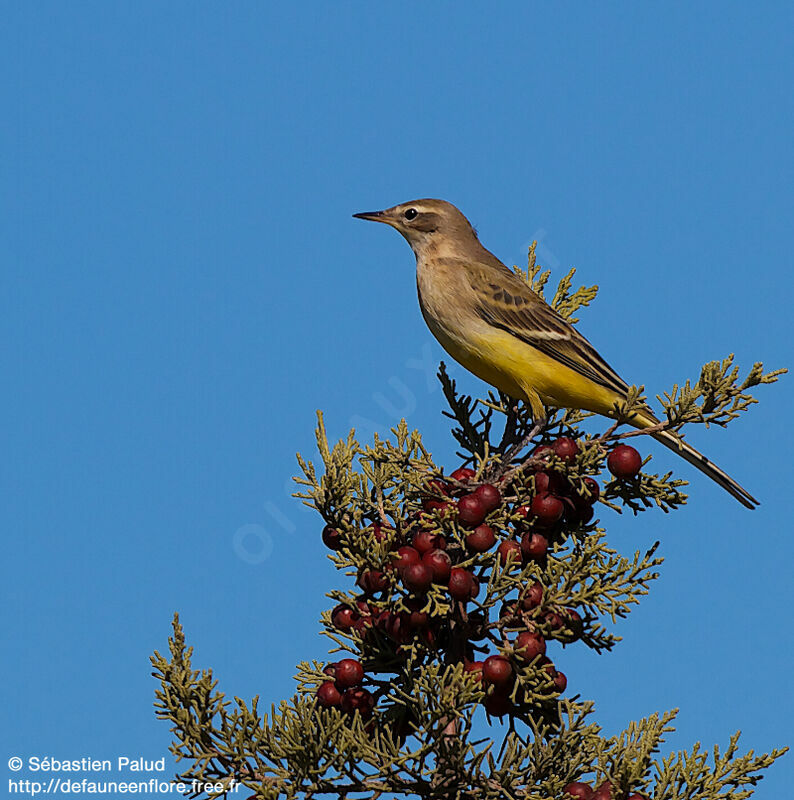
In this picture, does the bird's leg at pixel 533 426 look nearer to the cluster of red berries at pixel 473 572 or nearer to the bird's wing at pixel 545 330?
the cluster of red berries at pixel 473 572

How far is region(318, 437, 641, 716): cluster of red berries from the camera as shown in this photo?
5.95m

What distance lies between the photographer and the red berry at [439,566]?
5.96 meters

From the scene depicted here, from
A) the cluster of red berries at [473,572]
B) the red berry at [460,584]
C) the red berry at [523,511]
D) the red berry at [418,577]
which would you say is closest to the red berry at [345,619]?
the cluster of red berries at [473,572]

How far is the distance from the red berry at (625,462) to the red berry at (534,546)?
2.13 feet

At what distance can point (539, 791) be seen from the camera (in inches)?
230

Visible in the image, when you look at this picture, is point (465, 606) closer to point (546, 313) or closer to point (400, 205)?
point (546, 313)

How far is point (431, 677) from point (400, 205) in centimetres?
643

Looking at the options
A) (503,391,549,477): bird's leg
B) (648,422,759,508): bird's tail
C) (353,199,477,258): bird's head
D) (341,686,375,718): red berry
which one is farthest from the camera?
(353,199,477,258): bird's head

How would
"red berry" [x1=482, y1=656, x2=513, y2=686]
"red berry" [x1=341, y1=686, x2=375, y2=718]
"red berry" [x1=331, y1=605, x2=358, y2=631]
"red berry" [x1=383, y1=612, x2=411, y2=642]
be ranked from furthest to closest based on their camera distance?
1. "red berry" [x1=331, y1=605, x2=358, y2=631]
2. "red berry" [x1=341, y1=686, x2=375, y2=718]
3. "red berry" [x1=383, y1=612, x2=411, y2=642]
4. "red berry" [x1=482, y1=656, x2=513, y2=686]

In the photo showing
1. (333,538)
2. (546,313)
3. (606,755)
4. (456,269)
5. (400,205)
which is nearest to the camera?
(606,755)

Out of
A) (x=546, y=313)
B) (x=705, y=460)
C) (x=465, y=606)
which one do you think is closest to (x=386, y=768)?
(x=465, y=606)

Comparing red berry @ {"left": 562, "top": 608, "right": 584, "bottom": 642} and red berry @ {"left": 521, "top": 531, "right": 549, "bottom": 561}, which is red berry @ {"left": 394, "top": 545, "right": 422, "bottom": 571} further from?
red berry @ {"left": 562, "top": 608, "right": 584, "bottom": 642}

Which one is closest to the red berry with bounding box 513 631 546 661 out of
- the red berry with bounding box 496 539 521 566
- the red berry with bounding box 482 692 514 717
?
the red berry with bounding box 482 692 514 717

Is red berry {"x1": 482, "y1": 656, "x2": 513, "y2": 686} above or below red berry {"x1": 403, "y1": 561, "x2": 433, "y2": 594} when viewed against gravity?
below
